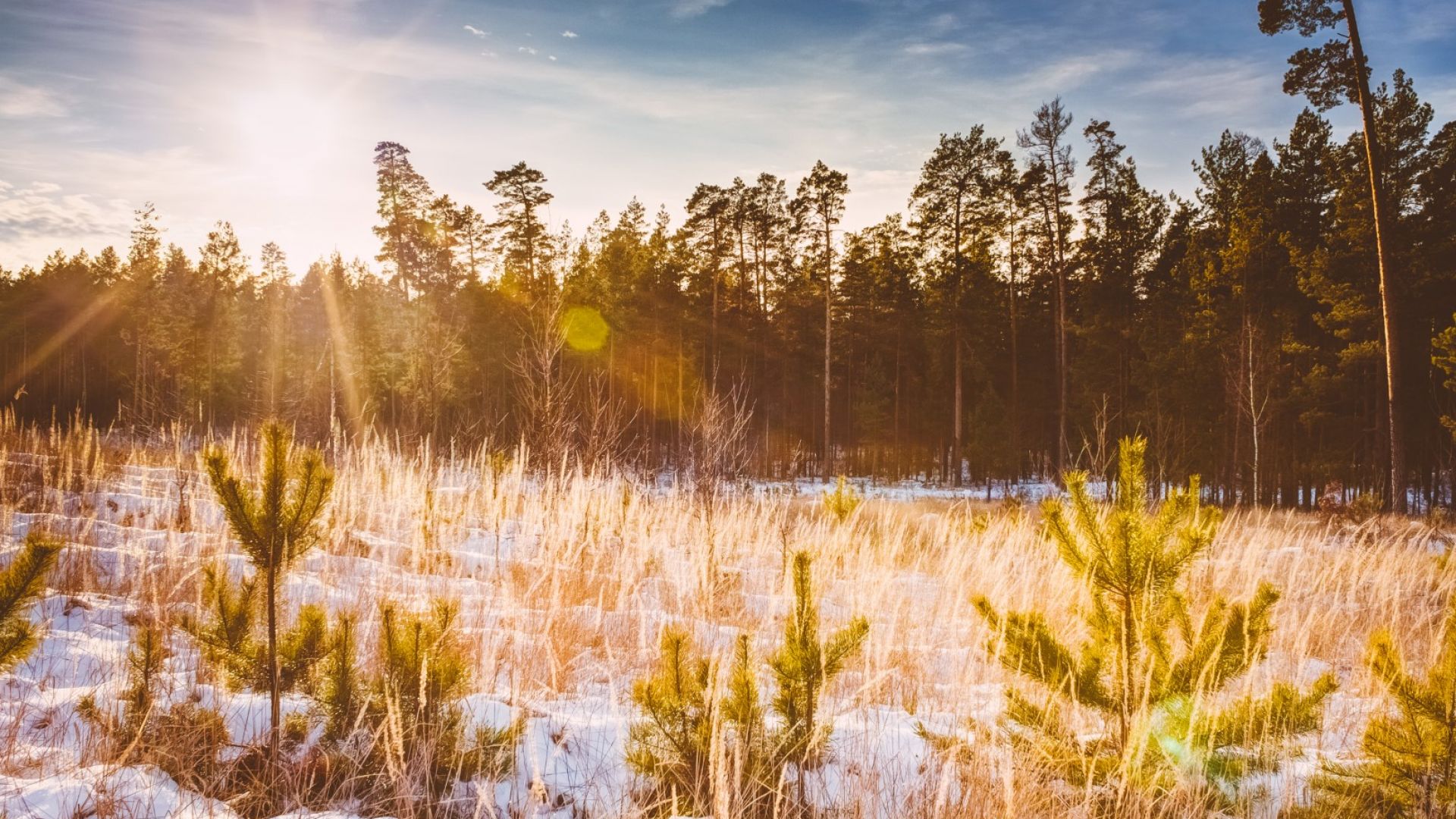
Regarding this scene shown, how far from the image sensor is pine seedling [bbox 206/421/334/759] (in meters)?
2.06

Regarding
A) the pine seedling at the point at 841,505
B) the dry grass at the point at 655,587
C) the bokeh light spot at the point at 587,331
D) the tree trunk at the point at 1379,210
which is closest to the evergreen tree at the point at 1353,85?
the tree trunk at the point at 1379,210

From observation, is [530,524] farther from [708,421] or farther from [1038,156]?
[1038,156]

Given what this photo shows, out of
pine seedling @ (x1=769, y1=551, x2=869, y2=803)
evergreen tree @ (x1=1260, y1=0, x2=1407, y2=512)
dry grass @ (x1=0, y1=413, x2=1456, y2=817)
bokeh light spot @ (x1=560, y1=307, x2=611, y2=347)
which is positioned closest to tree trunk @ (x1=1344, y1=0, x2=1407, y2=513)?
evergreen tree @ (x1=1260, y1=0, x2=1407, y2=512)

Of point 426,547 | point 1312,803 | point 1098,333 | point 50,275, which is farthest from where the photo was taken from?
point 50,275

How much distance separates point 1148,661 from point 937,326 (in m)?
26.8

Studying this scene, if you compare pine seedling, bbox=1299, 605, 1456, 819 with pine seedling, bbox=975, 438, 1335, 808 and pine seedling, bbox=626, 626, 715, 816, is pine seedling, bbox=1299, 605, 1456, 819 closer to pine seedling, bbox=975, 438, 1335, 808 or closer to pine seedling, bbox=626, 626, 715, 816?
pine seedling, bbox=975, 438, 1335, 808

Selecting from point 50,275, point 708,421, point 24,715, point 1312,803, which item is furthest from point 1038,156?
point 50,275

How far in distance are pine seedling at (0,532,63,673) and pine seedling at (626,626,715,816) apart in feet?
4.89

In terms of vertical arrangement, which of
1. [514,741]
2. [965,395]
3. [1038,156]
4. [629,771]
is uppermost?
[1038,156]

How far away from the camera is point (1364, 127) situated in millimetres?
11047

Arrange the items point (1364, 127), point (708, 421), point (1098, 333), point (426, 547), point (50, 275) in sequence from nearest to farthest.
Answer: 1. point (426, 547)
2. point (708, 421)
3. point (1364, 127)
4. point (1098, 333)
5. point (50, 275)

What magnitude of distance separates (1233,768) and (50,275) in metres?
69.5

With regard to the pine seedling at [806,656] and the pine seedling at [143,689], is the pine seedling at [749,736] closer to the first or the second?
the pine seedling at [806,656]

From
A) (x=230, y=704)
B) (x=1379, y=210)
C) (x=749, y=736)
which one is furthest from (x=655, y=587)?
(x=1379, y=210)
